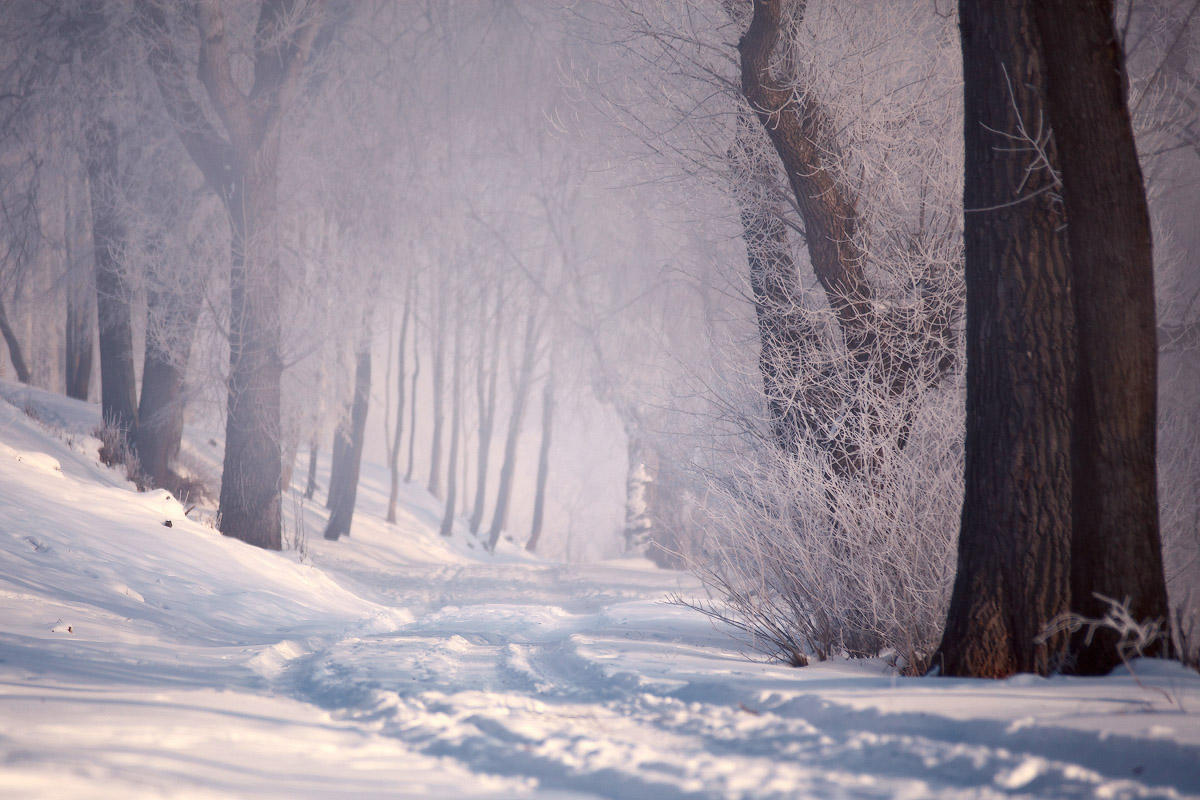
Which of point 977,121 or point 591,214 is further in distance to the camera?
point 591,214

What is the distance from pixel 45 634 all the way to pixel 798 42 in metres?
6.66

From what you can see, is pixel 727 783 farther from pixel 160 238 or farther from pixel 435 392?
pixel 435 392

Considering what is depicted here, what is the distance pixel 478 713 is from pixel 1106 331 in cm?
Answer: 366

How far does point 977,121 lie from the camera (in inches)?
165

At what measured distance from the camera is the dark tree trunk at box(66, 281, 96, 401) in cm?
1545

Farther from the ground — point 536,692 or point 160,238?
point 160,238

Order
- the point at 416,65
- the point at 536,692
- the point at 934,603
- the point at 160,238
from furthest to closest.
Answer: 1. the point at 416,65
2. the point at 160,238
3. the point at 934,603
4. the point at 536,692

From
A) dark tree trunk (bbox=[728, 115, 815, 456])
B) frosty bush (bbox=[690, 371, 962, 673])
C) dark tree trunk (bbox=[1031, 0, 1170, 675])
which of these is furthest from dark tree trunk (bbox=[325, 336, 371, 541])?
dark tree trunk (bbox=[1031, 0, 1170, 675])

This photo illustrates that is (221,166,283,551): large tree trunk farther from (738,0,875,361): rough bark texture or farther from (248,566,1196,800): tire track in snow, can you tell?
(738,0,875,361): rough bark texture

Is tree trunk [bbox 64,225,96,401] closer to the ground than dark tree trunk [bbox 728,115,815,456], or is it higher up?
higher up

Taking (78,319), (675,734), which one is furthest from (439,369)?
(675,734)

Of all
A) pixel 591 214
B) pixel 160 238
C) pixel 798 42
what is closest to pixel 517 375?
pixel 591 214

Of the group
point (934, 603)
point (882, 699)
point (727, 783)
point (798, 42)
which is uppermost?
point (798, 42)

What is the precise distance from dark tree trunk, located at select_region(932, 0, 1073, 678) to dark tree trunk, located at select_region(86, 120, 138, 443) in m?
11.5
